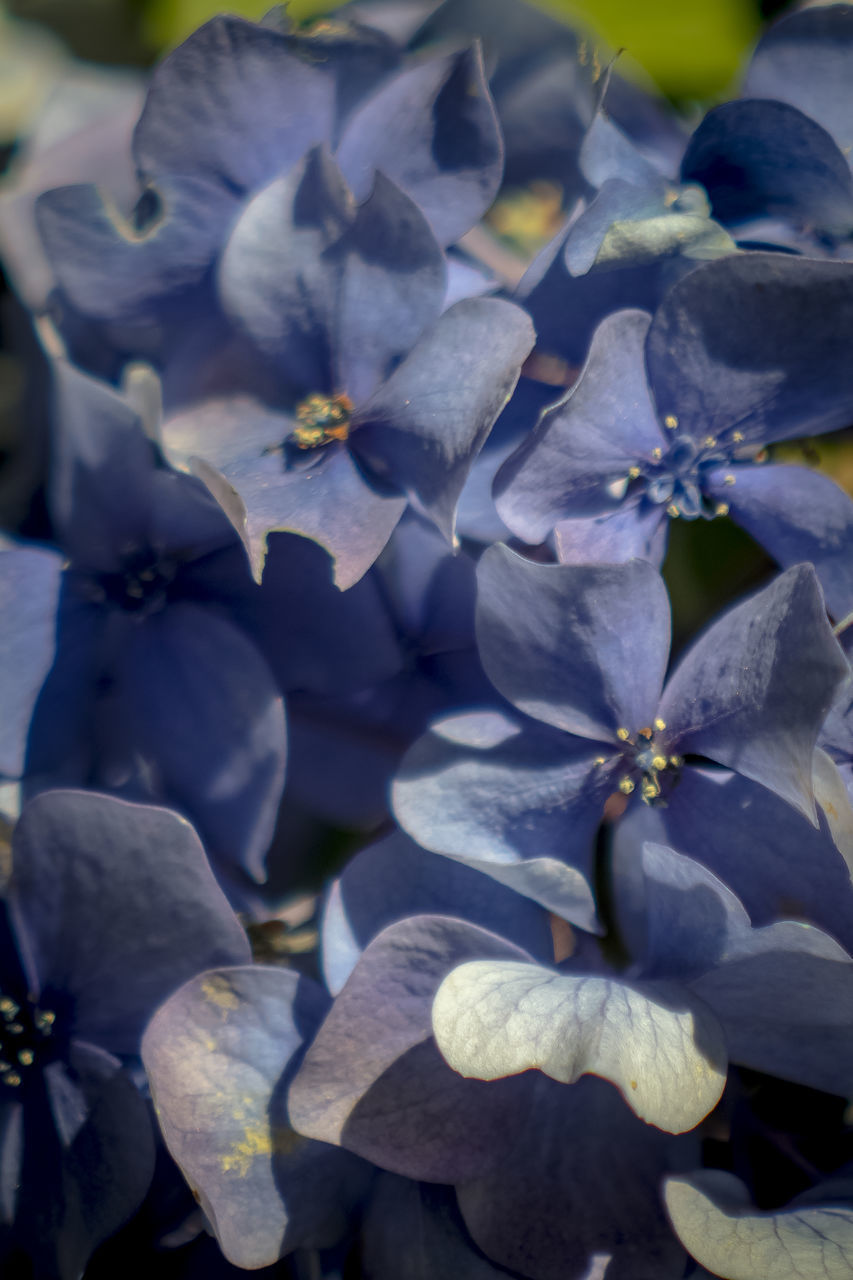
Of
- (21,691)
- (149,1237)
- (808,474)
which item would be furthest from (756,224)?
(149,1237)

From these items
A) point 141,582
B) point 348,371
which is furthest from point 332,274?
point 141,582

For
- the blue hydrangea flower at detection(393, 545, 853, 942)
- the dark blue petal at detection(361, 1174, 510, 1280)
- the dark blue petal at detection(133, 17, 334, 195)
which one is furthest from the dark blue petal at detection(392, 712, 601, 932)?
the dark blue petal at detection(133, 17, 334, 195)

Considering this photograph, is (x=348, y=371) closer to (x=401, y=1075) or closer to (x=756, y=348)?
(x=756, y=348)

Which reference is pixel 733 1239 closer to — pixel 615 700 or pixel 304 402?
pixel 615 700

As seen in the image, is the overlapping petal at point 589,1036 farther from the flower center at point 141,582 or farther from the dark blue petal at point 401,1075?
the flower center at point 141,582

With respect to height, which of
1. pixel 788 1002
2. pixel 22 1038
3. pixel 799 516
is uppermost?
pixel 799 516

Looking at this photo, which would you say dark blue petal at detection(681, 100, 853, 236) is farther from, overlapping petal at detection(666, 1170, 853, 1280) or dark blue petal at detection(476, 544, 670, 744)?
overlapping petal at detection(666, 1170, 853, 1280)

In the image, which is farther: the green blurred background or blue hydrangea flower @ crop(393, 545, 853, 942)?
the green blurred background
